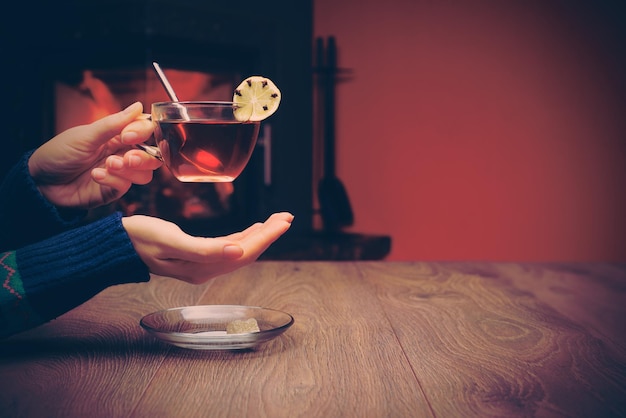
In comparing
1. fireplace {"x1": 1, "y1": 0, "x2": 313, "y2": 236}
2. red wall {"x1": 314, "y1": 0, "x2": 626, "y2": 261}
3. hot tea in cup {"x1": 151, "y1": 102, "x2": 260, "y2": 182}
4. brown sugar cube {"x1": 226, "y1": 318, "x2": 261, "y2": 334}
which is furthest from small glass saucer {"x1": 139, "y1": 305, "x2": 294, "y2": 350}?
red wall {"x1": 314, "y1": 0, "x2": 626, "y2": 261}

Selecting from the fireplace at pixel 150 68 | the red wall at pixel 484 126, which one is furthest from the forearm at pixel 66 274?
the red wall at pixel 484 126

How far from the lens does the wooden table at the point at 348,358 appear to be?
0.55m

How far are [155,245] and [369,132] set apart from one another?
2.78m

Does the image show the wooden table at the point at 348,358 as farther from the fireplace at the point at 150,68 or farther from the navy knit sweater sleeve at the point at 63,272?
the fireplace at the point at 150,68

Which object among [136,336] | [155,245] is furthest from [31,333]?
[155,245]

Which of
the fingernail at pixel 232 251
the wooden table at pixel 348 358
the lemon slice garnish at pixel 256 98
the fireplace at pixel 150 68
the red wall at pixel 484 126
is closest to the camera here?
the wooden table at pixel 348 358

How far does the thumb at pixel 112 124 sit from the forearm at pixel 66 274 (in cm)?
17

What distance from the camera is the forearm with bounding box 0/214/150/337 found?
68 cm

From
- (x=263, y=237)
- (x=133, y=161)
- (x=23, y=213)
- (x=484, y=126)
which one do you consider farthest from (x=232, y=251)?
(x=484, y=126)

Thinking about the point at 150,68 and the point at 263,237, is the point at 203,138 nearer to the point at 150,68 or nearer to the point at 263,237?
the point at 263,237

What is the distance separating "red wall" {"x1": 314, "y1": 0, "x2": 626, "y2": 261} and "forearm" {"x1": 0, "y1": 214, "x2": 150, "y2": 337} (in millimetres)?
2753

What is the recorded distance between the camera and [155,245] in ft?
2.19

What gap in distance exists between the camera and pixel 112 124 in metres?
0.84

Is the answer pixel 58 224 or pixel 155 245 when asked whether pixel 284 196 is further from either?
pixel 155 245
